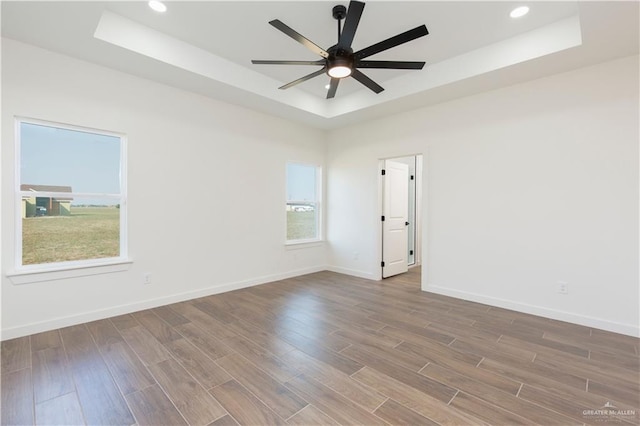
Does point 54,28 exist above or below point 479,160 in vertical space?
above

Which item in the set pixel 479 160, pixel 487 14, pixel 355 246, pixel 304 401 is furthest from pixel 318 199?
pixel 304 401

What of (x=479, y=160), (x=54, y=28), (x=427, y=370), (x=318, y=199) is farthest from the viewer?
Answer: (x=318, y=199)

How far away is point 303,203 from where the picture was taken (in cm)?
563

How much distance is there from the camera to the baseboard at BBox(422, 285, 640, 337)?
2945 mm

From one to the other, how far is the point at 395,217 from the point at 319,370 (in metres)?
3.72

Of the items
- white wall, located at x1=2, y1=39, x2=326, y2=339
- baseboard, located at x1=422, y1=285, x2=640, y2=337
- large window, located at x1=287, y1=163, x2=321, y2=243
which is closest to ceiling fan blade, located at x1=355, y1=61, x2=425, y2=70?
white wall, located at x1=2, y1=39, x2=326, y2=339

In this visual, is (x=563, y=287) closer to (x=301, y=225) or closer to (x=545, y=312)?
(x=545, y=312)

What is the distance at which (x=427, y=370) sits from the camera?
2.25 m

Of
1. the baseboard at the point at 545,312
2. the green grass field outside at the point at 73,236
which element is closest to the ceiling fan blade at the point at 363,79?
the baseboard at the point at 545,312

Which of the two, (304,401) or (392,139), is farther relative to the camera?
(392,139)

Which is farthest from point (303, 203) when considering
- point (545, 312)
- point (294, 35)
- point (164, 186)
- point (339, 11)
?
point (545, 312)

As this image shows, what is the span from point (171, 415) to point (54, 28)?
3390 millimetres

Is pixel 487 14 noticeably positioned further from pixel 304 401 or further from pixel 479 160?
pixel 304 401

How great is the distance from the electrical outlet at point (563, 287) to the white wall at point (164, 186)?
378cm
